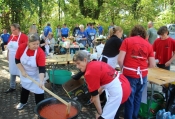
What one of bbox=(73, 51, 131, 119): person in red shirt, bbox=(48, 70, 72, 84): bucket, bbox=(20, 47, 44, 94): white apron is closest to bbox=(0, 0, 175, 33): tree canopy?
bbox=(48, 70, 72, 84): bucket

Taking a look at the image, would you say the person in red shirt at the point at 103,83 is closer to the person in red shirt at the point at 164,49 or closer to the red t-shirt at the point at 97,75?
the red t-shirt at the point at 97,75

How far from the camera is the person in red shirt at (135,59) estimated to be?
2891 mm

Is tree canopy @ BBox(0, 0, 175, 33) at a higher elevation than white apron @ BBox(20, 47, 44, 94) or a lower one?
higher

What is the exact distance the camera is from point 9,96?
461cm

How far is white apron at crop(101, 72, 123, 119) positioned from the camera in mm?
2266

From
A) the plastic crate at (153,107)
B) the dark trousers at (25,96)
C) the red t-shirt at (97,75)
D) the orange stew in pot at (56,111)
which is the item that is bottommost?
the plastic crate at (153,107)

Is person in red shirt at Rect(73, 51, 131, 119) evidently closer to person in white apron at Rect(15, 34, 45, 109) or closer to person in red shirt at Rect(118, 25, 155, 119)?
person in red shirt at Rect(118, 25, 155, 119)

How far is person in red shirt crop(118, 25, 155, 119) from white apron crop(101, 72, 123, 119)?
2.39 ft

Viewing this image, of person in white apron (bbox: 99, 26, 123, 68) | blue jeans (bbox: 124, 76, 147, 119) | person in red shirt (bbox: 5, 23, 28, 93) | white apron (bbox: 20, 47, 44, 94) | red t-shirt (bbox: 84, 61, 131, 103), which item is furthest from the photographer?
person in red shirt (bbox: 5, 23, 28, 93)

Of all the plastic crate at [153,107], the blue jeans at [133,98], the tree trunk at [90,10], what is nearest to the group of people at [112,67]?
the blue jeans at [133,98]

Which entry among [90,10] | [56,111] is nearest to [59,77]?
[56,111]

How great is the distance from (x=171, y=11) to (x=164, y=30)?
34.9 feet

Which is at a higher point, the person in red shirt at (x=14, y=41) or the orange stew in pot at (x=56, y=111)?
the person in red shirt at (x=14, y=41)

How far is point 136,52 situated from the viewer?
113 inches
